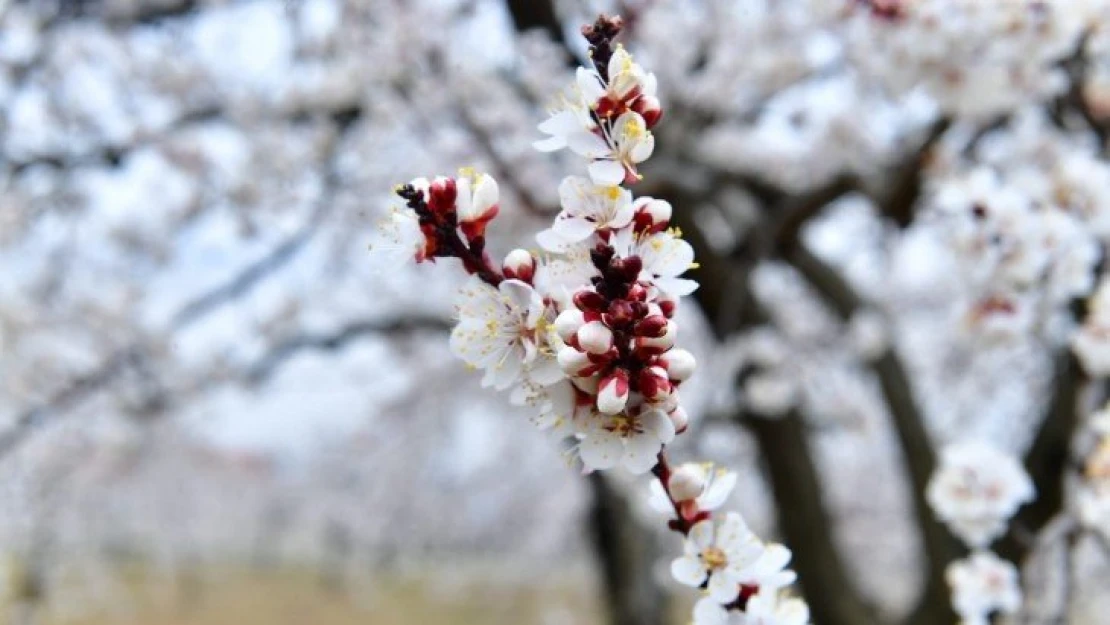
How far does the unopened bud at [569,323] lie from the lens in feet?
2.14

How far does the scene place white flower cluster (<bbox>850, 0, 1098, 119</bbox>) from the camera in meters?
1.85

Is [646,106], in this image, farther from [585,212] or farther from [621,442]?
[621,442]

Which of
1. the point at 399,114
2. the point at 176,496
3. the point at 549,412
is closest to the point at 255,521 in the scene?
the point at 176,496

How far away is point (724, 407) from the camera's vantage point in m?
4.11

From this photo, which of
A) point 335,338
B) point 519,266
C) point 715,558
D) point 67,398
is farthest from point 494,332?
point 335,338

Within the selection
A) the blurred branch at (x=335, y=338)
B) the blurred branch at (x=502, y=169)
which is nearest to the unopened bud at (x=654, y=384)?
the blurred branch at (x=502, y=169)

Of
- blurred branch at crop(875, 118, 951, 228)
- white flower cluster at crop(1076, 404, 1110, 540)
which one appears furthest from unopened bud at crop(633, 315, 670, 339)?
blurred branch at crop(875, 118, 951, 228)

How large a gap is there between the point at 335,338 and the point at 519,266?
389 centimetres

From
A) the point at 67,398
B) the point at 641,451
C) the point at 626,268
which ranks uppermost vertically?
the point at 67,398

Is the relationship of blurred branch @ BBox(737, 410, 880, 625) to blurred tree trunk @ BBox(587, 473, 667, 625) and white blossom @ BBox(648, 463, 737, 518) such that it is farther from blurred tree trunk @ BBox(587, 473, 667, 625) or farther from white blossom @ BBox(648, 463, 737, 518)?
white blossom @ BBox(648, 463, 737, 518)

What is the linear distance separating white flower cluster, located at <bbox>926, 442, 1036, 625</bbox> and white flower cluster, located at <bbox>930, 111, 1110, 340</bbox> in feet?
0.90

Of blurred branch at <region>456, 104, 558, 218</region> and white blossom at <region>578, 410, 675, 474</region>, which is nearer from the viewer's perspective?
white blossom at <region>578, 410, 675, 474</region>

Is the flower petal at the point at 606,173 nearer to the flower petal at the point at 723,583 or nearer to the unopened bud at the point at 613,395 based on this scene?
the unopened bud at the point at 613,395

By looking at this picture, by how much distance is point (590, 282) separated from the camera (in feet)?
2.31
